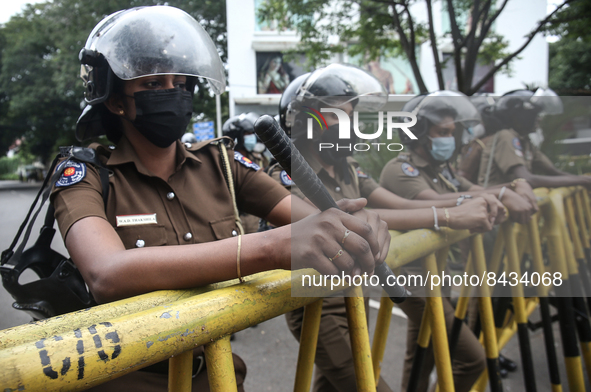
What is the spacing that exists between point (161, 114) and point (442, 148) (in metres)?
1.77

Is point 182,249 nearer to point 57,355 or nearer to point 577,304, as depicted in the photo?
point 57,355

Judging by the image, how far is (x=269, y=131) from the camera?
674mm

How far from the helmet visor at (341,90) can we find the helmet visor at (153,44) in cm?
54

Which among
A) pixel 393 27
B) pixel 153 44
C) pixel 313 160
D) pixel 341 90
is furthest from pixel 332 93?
pixel 393 27

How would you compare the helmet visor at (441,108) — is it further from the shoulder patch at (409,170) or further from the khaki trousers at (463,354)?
the khaki trousers at (463,354)

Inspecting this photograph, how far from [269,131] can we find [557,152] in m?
5.72

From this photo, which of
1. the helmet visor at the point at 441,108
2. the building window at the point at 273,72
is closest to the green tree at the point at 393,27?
the helmet visor at the point at 441,108

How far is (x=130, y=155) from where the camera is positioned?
1350mm

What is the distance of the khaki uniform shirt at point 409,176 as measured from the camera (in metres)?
2.31

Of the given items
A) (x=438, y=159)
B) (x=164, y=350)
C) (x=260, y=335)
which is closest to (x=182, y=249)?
(x=164, y=350)

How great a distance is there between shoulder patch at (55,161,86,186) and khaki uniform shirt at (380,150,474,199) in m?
1.65

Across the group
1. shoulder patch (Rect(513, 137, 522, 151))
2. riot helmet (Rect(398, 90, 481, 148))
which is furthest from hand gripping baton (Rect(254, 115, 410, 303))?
shoulder patch (Rect(513, 137, 522, 151))

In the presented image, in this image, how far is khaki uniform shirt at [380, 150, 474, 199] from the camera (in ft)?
7.57

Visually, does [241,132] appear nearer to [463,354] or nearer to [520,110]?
[520,110]
